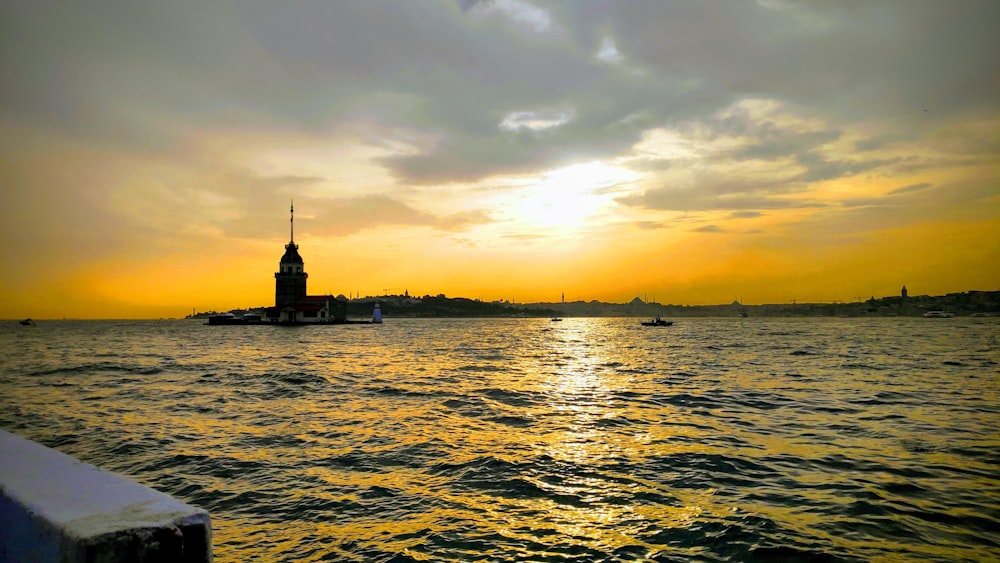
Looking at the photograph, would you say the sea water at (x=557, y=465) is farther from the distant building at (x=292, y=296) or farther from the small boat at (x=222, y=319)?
the small boat at (x=222, y=319)

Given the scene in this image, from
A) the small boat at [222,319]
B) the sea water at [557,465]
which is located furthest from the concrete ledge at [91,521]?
the small boat at [222,319]

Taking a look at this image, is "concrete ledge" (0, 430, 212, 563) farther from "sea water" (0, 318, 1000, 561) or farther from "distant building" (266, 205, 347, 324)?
"distant building" (266, 205, 347, 324)

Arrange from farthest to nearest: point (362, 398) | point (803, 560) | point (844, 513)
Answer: point (362, 398)
point (844, 513)
point (803, 560)

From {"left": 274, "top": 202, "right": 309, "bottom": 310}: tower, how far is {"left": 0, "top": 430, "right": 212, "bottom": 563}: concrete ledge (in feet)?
473

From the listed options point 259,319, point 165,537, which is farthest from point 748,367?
point 259,319

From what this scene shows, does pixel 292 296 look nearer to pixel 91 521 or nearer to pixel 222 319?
pixel 222 319

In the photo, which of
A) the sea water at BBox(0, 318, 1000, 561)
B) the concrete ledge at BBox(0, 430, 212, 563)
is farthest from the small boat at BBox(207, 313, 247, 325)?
the concrete ledge at BBox(0, 430, 212, 563)

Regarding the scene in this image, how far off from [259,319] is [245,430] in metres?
164

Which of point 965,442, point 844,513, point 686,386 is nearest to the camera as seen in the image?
point 844,513

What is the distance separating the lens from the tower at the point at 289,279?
138625mm

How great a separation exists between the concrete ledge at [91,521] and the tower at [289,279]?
14406 cm

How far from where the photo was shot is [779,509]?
943 cm

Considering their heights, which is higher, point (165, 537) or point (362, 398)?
point (165, 537)

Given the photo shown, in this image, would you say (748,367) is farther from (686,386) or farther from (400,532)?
(400,532)
